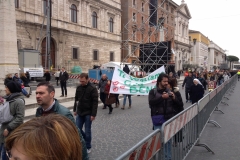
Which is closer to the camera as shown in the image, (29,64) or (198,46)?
(29,64)

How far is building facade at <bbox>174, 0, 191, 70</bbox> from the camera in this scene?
202 ft

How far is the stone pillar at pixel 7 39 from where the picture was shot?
1143 cm

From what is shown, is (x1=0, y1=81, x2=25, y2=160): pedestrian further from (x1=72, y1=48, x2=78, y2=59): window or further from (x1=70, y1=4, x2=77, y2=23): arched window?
(x1=70, y1=4, x2=77, y2=23): arched window

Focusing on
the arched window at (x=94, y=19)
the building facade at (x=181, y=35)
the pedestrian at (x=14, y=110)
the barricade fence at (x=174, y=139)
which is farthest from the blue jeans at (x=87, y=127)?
the building facade at (x=181, y=35)

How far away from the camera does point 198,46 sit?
87062 millimetres

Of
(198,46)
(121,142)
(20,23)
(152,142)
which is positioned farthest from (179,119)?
(198,46)

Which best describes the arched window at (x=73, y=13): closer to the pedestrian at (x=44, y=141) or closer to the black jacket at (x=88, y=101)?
the black jacket at (x=88, y=101)

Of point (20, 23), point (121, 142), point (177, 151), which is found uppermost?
point (20, 23)

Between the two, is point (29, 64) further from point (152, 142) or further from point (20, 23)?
point (152, 142)

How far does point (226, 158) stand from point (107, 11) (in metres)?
34.4

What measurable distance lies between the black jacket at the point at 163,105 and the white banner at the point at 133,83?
18.8 ft

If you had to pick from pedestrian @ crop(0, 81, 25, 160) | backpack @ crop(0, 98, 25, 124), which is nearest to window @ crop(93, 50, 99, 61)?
pedestrian @ crop(0, 81, 25, 160)

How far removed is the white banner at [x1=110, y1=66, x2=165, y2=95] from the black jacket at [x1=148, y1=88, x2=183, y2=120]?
5.72 meters

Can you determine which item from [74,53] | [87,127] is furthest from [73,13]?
[87,127]
